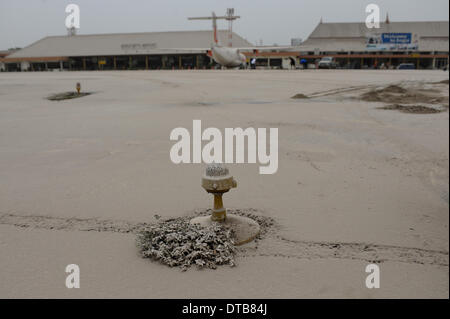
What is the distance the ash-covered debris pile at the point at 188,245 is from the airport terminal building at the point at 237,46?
190 ft

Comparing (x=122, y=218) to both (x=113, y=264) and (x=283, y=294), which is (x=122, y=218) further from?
(x=283, y=294)

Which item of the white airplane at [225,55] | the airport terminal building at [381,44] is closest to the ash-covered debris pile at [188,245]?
the white airplane at [225,55]

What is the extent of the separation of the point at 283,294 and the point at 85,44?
261ft

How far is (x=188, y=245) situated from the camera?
12.0 feet

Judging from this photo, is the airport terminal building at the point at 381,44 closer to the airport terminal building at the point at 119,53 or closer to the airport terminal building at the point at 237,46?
the airport terminal building at the point at 237,46

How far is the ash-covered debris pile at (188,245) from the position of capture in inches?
139

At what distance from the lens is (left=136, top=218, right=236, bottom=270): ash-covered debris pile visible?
3521 millimetres

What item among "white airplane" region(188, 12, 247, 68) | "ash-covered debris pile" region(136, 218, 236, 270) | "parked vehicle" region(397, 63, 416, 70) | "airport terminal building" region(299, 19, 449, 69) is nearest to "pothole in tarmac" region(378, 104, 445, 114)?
"ash-covered debris pile" region(136, 218, 236, 270)

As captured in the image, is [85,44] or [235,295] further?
[85,44]

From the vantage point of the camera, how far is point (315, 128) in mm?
10070

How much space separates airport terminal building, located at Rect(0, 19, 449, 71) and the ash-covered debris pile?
5802cm
